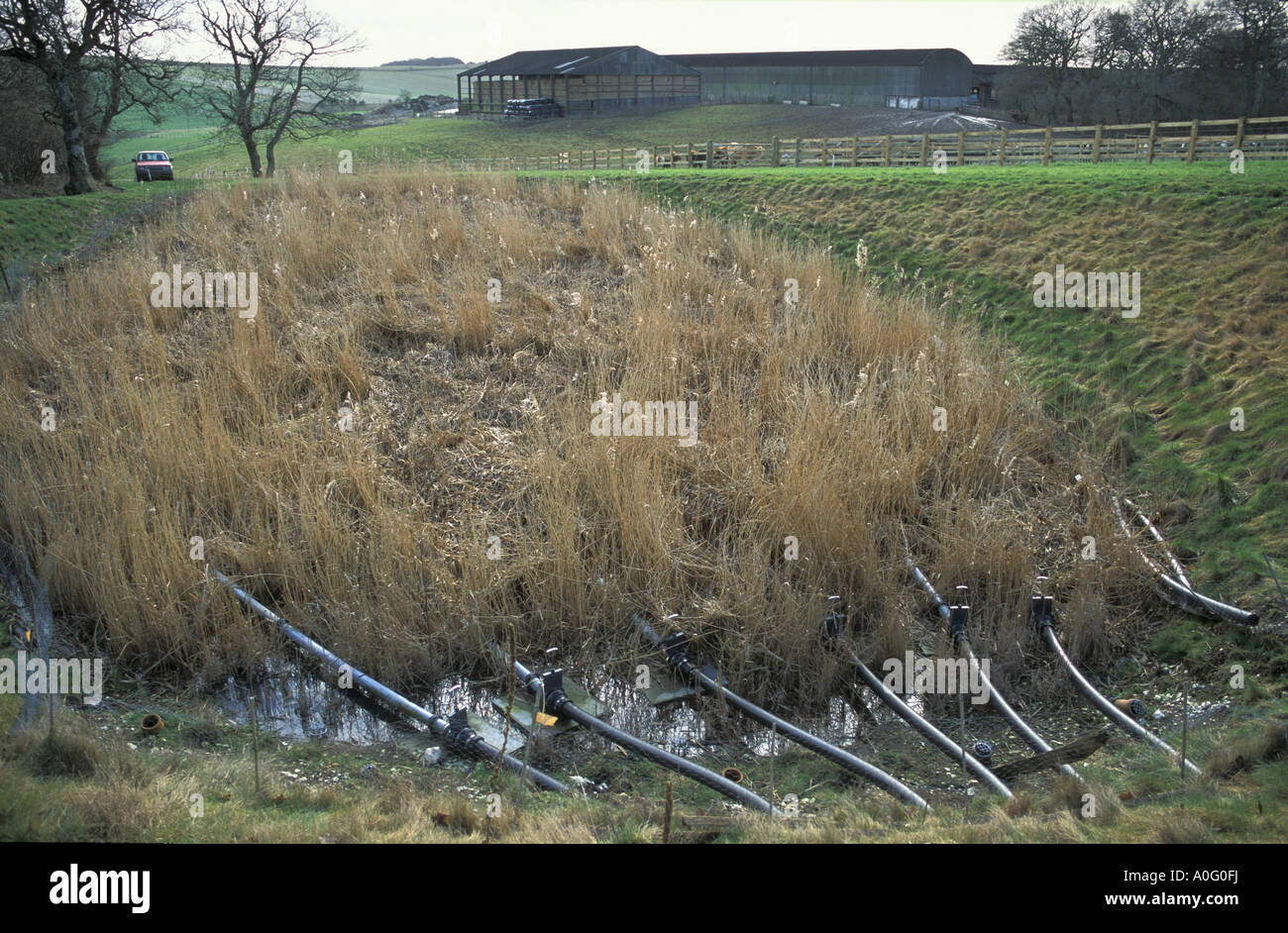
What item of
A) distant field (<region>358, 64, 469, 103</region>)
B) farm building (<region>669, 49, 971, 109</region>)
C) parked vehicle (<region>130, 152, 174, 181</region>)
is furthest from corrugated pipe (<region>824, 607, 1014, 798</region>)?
distant field (<region>358, 64, 469, 103</region>)

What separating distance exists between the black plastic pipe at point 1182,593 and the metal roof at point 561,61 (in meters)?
55.9

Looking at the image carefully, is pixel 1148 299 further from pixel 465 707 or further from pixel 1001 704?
pixel 465 707

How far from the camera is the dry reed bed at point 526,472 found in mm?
7559

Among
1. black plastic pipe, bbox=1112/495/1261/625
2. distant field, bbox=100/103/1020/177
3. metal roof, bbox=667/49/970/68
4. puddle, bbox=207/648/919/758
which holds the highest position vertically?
metal roof, bbox=667/49/970/68

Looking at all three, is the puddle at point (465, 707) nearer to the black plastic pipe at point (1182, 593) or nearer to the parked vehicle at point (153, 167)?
the black plastic pipe at point (1182, 593)

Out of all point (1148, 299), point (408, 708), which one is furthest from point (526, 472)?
point (1148, 299)

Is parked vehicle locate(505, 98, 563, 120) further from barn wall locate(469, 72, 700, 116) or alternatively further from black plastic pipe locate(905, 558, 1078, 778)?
black plastic pipe locate(905, 558, 1078, 778)

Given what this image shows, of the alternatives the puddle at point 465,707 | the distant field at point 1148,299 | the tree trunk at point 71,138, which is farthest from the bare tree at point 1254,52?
the tree trunk at point 71,138

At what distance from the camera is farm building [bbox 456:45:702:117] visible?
5878 cm

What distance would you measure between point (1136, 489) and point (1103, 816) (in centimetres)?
596

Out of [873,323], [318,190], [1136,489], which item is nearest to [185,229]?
[318,190]

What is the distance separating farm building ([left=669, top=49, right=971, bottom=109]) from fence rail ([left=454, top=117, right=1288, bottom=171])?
2879cm

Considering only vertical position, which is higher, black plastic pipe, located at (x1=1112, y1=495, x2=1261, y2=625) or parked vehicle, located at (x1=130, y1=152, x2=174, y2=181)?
parked vehicle, located at (x1=130, y1=152, x2=174, y2=181)
